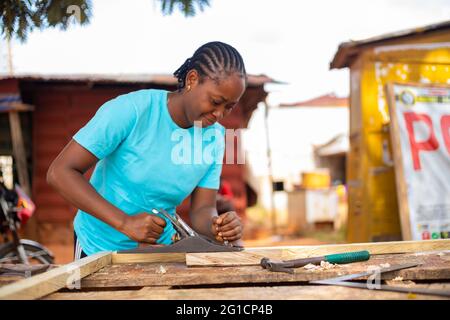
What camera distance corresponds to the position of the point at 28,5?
183 cm

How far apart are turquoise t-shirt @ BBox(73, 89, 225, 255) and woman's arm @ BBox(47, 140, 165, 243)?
0.40 ft

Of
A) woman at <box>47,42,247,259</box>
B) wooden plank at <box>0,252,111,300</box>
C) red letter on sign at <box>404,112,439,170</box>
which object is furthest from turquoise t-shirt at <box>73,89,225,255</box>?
red letter on sign at <box>404,112,439,170</box>

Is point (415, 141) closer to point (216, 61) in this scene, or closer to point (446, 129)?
point (446, 129)

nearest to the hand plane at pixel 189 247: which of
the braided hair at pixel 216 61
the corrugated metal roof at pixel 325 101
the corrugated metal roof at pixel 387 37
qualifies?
the braided hair at pixel 216 61

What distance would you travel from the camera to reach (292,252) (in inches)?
71.5

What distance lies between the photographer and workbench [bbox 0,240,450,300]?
117cm

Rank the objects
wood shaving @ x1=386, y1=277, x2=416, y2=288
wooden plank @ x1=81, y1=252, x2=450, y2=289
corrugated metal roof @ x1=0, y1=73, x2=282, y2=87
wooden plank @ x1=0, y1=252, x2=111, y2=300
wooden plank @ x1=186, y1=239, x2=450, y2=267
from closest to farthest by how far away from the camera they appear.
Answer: wooden plank @ x1=0, y1=252, x2=111, y2=300
wood shaving @ x1=386, y1=277, x2=416, y2=288
wooden plank @ x1=81, y1=252, x2=450, y2=289
wooden plank @ x1=186, y1=239, x2=450, y2=267
corrugated metal roof @ x1=0, y1=73, x2=282, y2=87

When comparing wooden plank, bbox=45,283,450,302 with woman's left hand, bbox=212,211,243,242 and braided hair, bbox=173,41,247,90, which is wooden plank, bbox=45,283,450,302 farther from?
braided hair, bbox=173,41,247,90

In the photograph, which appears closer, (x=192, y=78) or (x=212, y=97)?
(x=212, y=97)

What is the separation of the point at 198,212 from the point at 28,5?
119 centimetres

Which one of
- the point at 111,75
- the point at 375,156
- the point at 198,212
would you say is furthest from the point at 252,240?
the point at 198,212

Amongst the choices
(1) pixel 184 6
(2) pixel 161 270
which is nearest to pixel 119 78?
(1) pixel 184 6

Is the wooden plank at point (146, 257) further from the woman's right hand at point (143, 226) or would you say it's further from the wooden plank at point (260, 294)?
the wooden plank at point (260, 294)

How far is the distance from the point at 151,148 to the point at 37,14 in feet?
2.28
